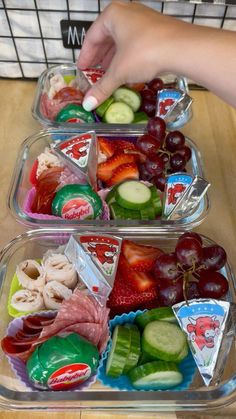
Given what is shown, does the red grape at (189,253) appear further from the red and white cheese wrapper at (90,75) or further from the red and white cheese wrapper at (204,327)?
the red and white cheese wrapper at (90,75)

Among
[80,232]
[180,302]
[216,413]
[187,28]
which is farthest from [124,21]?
[216,413]

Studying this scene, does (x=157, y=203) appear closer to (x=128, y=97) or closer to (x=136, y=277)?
(x=136, y=277)

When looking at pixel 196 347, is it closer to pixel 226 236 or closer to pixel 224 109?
pixel 226 236

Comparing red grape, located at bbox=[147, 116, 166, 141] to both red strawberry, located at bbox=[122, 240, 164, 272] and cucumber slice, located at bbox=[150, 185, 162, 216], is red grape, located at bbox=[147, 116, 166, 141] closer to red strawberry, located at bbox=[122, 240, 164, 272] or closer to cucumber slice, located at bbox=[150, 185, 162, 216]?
cucumber slice, located at bbox=[150, 185, 162, 216]

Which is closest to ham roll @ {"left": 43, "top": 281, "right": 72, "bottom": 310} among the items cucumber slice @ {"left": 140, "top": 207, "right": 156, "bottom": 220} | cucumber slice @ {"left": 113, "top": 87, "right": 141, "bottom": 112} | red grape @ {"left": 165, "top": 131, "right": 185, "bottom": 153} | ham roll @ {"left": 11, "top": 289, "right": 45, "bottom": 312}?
ham roll @ {"left": 11, "top": 289, "right": 45, "bottom": 312}

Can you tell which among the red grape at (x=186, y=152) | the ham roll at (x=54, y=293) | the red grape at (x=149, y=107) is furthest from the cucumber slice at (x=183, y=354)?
the red grape at (x=149, y=107)
